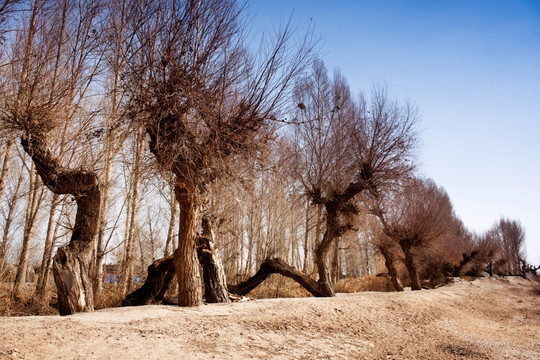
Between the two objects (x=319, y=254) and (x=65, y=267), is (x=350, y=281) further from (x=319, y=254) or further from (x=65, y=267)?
(x=65, y=267)

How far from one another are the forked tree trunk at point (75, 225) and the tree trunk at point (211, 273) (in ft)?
8.20

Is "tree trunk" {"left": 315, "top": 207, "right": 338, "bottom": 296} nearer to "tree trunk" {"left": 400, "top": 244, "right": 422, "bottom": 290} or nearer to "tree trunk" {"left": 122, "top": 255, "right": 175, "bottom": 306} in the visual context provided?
"tree trunk" {"left": 122, "top": 255, "right": 175, "bottom": 306}

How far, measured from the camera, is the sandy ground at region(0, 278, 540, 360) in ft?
13.3

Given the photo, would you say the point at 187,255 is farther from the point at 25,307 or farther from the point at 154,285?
the point at 25,307

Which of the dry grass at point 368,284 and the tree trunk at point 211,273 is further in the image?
the dry grass at point 368,284

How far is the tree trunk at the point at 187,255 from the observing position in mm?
6793

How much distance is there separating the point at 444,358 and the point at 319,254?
6.54 meters

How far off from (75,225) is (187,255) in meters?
2.04

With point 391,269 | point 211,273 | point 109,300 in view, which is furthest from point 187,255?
point 391,269

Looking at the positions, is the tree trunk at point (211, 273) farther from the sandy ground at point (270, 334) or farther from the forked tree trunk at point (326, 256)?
the forked tree trunk at point (326, 256)

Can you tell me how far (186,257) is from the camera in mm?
6961

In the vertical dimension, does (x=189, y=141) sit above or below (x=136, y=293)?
above

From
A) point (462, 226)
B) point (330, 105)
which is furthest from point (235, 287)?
point (462, 226)

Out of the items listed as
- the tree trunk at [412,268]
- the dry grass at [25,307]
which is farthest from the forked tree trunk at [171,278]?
the tree trunk at [412,268]
